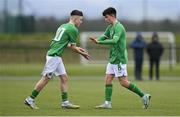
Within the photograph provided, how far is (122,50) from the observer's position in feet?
49.8

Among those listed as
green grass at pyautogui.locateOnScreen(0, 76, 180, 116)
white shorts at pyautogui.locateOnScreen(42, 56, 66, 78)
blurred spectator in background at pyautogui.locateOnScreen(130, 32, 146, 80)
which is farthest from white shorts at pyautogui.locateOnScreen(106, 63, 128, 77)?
blurred spectator in background at pyautogui.locateOnScreen(130, 32, 146, 80)

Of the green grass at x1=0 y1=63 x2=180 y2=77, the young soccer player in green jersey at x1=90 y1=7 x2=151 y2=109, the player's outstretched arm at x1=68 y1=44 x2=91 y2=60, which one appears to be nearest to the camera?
the player's outstretched arm at x1=68 y1=44 x2=91 y2=60

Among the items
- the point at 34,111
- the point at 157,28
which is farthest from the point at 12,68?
the point at 34,111

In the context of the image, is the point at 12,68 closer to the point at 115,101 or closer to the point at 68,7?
the point at 68,7

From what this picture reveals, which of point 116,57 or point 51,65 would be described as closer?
point 51,65

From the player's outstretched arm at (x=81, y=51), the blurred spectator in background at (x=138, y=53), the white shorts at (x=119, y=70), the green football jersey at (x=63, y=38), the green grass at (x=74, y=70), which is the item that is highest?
the green football jersey at (x=63, y=38)

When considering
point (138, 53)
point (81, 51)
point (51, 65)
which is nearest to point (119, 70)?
point (81, 51)

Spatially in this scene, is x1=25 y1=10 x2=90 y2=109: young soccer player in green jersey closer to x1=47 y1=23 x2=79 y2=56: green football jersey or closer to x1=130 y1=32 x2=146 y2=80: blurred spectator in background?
x1=47 y1=23 x2=79 y2=56: green football jersey

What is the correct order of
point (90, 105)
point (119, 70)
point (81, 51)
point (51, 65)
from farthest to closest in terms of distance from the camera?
point (90, 105), point (119, 70), point (51, 65), point (81, 51)

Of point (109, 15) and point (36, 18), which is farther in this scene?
point (36, 18)

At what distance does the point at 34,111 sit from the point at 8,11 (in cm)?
3056

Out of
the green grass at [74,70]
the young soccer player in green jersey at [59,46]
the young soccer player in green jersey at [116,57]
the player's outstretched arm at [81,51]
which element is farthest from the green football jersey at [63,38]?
the green grass at [74,70]

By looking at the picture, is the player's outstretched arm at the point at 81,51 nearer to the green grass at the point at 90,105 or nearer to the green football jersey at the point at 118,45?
the green football jersey at the point at 118,45

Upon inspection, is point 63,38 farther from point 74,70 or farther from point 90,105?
point 74,70
